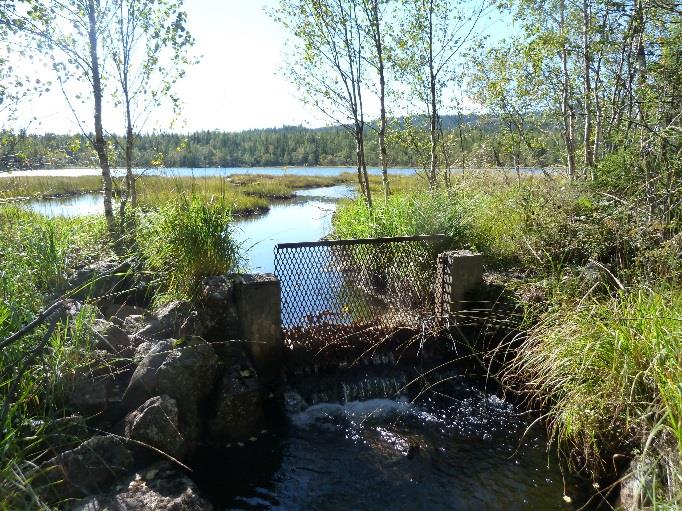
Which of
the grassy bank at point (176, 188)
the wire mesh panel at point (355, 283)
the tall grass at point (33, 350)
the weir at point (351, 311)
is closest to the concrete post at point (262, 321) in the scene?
the weir at point (351, 311)

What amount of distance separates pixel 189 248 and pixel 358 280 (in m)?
2.25

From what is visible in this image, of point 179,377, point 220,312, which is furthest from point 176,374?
point 220,312

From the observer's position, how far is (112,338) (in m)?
4.58

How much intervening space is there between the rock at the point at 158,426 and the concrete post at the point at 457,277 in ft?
10.6

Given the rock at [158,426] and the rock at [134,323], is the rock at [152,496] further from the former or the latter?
the rock at [134,323]

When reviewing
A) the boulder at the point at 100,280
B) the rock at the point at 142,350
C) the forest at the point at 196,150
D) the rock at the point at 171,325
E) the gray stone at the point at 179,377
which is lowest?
the gray stone at the point at 179,377

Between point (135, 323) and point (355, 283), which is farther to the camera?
point (355, 283)

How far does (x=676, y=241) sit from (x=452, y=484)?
9.49 ft

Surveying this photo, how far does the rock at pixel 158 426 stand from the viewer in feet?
12.3

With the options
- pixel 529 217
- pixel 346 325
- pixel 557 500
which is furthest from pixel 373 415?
pixel 529 217

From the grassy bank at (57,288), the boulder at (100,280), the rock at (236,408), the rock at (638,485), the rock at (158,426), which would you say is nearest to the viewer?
the rock at (638,485)

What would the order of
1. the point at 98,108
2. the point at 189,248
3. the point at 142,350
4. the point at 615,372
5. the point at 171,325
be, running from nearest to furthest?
the point at 615,372, the point at 142,350, the point at 171,325, the point at 189,248, the point at 98,108

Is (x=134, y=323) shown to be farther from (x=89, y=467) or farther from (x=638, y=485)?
(x=638, y=485)

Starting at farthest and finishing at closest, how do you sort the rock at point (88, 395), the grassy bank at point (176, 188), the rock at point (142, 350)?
1. the grassy bank at point (176, 188)
2. the rock at point (142, 350)
3. the rock at point (88, 395)
